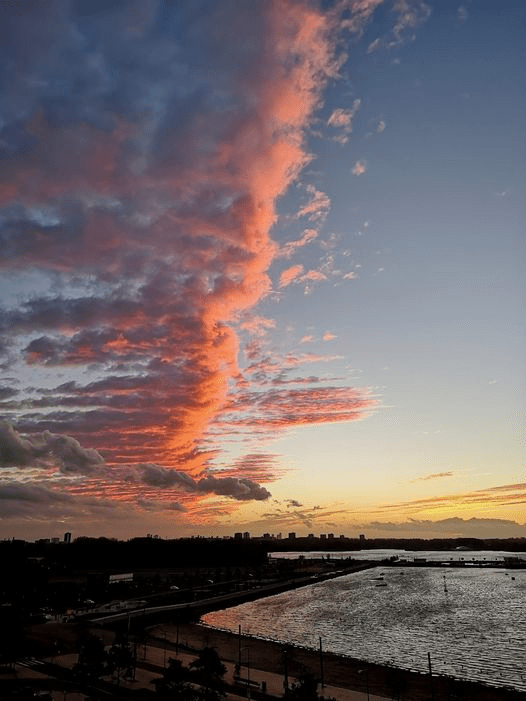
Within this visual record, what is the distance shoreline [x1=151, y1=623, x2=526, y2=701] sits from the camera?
2702 inches

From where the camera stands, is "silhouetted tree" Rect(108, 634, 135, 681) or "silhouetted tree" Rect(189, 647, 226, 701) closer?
"silhouetted tree" Rect(189, 647, 226, 701)

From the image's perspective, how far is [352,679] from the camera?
254 ft

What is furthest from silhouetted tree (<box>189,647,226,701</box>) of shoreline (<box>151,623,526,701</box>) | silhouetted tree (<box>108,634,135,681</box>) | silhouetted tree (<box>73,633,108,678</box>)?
silhouetted tree (<box>73,633,108,678</box>)

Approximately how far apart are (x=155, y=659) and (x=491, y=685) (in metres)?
49.3

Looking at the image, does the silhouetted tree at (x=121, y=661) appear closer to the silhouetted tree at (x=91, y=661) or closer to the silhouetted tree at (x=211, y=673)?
the silhouetted tree at (x=91, y=661)

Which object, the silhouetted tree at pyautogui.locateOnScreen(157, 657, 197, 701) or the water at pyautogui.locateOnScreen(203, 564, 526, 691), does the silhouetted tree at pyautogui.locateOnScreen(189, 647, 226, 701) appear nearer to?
the silhouetted tree at pyautogui.locateOnScreen(157, 657, 197, 701)

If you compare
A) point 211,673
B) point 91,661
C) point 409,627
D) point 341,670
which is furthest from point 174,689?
point 409,627

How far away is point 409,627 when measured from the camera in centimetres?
12456

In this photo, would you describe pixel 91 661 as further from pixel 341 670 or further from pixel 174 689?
pixel 341 670

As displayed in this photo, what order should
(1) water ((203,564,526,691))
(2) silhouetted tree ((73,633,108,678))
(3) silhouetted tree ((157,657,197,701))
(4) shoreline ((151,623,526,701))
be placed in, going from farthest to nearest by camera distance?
(1) water ((203,564,526,691))
(4) shoreline ((151,623,526,701))
(2) silhouetted tree ((73,633,108,678))
(3) silhouetted tree ((157,657,197,701))

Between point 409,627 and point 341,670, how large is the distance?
49.9 metres

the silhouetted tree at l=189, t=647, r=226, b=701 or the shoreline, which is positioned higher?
the silhouetted tree at l=189, t=647, r=226, b=701

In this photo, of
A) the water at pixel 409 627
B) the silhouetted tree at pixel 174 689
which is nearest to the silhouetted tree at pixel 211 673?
the silhouetted tree at pixel 174 689

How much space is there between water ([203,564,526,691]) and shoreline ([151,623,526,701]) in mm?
5581
